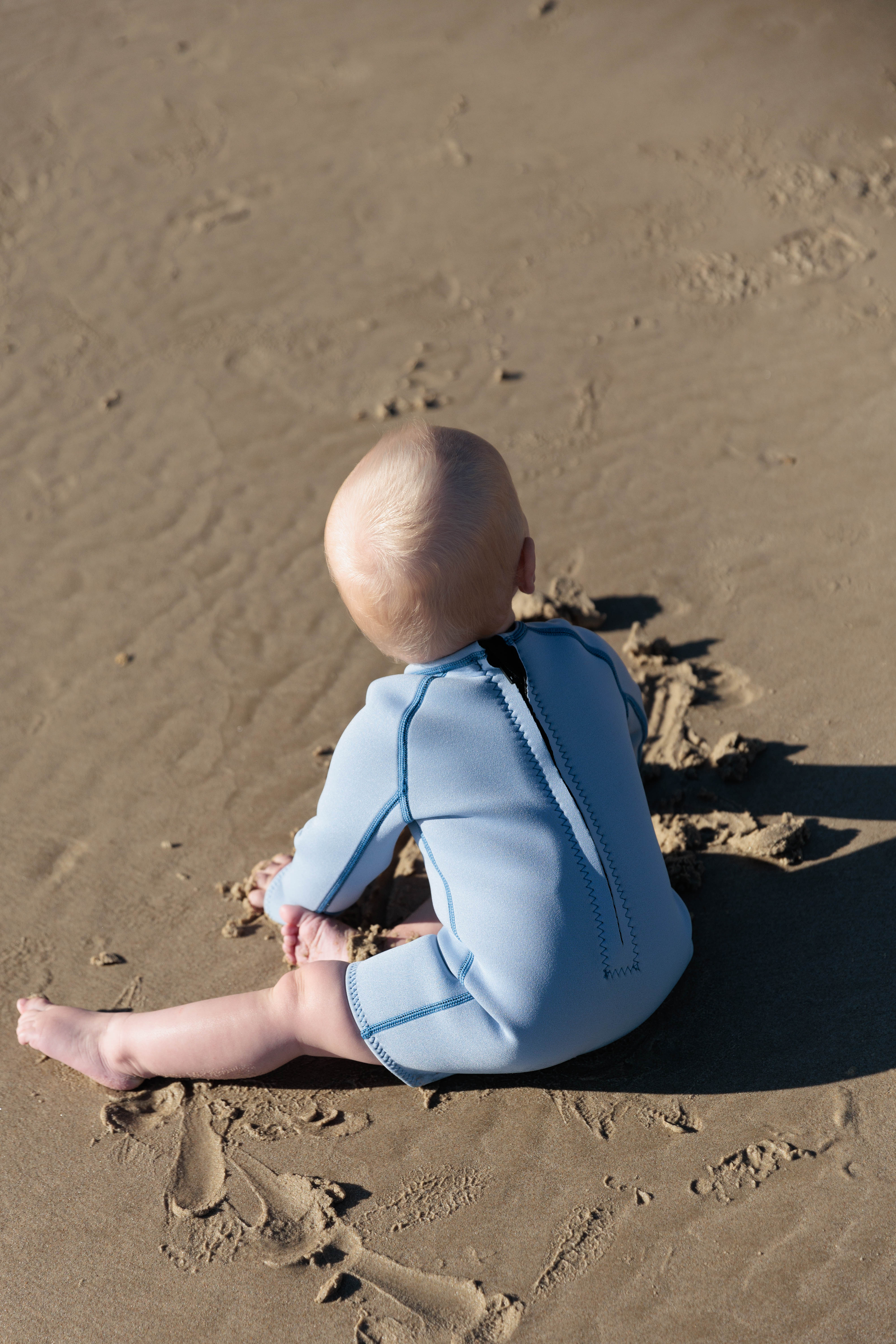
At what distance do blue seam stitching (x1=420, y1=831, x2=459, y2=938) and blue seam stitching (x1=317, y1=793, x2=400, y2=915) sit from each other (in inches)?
3.3

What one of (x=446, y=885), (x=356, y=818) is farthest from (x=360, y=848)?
(x=446, y=885)

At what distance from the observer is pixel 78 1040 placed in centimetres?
239

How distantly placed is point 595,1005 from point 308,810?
1184 mm

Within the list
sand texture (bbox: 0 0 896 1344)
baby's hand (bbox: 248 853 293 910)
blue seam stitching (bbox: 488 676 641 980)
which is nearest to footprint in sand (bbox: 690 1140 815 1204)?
sand texture (bbox: 0 0 896 1344)

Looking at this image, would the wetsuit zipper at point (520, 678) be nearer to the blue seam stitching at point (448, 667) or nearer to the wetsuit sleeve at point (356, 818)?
the blue seam stitching at point (448, 667)

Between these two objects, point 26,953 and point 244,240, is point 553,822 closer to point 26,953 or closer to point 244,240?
point 26,953

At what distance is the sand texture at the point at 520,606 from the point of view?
207 centimetres

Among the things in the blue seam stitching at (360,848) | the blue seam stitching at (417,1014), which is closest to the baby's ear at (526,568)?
the blue seam stitching at (360,848)

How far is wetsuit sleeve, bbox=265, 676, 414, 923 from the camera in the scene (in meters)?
2.11

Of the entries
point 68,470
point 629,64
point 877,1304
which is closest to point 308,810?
point 877,1304

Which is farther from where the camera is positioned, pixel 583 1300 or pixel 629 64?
pixel 629 64

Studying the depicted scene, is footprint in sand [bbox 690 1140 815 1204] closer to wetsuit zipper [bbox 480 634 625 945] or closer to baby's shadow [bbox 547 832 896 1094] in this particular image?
baby's shadow [bbox 547 832 896 1094]

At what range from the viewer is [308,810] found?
300cm

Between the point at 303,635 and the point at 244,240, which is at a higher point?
the point at 244,240
